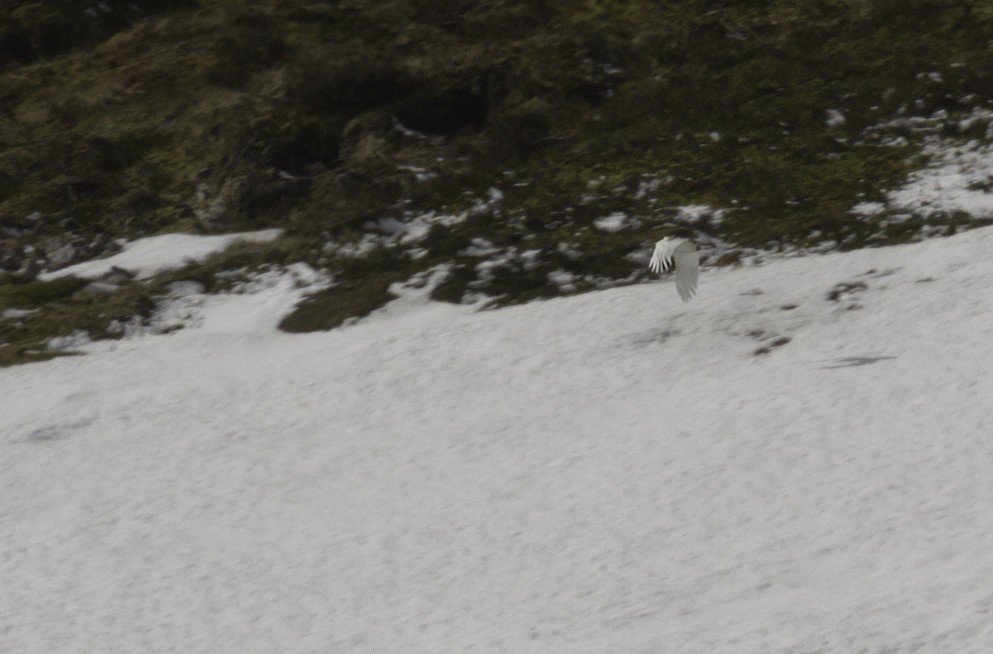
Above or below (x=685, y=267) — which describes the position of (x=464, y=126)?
below

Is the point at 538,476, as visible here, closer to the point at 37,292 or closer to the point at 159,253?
the point at 159,253

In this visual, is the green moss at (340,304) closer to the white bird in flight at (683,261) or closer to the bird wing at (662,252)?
the bird wing at (662,252)

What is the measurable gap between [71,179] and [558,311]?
12.5m

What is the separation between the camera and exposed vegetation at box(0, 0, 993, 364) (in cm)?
2323

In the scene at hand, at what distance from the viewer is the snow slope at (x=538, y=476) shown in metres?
12.5

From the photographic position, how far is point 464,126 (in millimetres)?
28406

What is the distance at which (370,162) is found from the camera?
2741 cm

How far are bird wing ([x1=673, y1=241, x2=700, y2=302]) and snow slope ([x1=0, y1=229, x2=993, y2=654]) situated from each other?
1.52m

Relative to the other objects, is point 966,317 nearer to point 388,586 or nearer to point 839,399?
point 839,399

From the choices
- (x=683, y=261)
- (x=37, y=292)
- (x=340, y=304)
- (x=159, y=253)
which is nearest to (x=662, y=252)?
(x=683, y=261)

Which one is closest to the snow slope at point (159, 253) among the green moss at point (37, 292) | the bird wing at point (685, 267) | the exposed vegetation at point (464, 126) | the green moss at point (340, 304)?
the green moss at point (37, 292)

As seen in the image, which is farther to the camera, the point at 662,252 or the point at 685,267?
the point at 662,252

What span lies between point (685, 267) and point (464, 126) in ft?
42.9

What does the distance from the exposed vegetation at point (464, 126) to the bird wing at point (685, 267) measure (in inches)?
203
